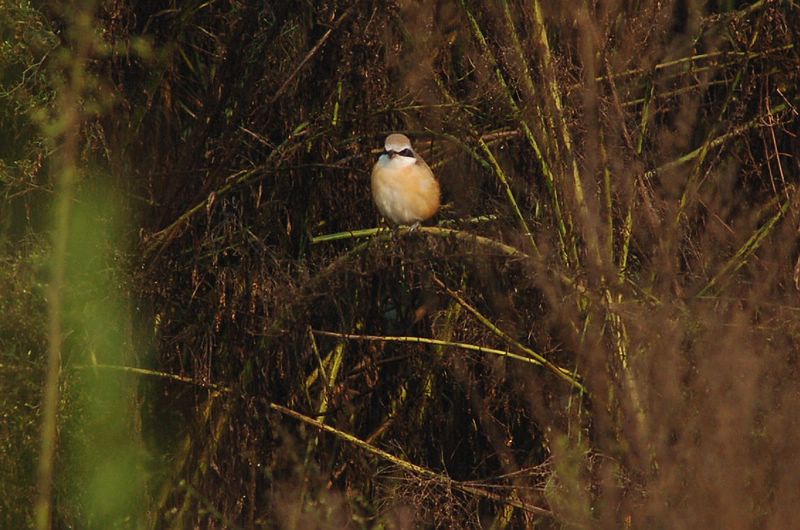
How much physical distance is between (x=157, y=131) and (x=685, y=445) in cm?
317

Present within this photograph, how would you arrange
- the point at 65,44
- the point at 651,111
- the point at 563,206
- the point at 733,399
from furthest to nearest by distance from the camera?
1. the point at 651,111
2. the point at 563,206
3. the point at 65,44
4. the point at 733,399

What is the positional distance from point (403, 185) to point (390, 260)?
2.48ft

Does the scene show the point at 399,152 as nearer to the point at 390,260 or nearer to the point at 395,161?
the point at 395,161

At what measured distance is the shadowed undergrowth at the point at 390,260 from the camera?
342 centimetres

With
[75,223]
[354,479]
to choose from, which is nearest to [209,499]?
[354,479]

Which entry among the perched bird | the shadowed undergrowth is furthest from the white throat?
the shadowed undergrowth

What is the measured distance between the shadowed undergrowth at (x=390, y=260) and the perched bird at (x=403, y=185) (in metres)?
0.12

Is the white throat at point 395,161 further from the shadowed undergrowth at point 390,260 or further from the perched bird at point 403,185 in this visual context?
the shadowed undergrowth at point 390,260

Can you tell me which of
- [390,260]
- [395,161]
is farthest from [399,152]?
[390,260]

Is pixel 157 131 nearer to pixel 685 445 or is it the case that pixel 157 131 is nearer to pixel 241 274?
pixel 241 274

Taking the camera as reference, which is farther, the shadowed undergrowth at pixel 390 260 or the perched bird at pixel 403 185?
the perched bird at pixel 403 185

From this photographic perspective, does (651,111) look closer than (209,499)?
Yes

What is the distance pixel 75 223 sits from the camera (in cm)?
373

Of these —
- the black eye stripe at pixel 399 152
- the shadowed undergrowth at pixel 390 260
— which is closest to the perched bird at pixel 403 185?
the black eye stripe at pixel 399 152
